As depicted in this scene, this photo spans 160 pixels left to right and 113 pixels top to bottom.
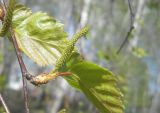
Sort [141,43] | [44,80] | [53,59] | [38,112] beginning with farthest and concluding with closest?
[141,43], [38,112], [53,59], [44,80]

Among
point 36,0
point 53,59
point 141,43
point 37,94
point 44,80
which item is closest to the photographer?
point 44,80

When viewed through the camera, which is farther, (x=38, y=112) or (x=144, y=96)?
(x=144, y=96)

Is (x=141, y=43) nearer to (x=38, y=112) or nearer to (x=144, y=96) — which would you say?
(x=144, y=96)

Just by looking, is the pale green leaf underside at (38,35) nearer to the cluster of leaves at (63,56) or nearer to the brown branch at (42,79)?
the cluster of leaves at (63,56)

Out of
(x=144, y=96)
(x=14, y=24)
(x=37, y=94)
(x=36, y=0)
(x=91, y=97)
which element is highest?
(x=14, y=24)

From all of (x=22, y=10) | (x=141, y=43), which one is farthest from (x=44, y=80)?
(x=141, y=43)

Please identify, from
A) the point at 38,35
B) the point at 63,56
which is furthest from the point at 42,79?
the point at 38,35

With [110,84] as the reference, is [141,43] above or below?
below

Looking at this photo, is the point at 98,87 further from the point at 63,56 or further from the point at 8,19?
the point at 8,19
